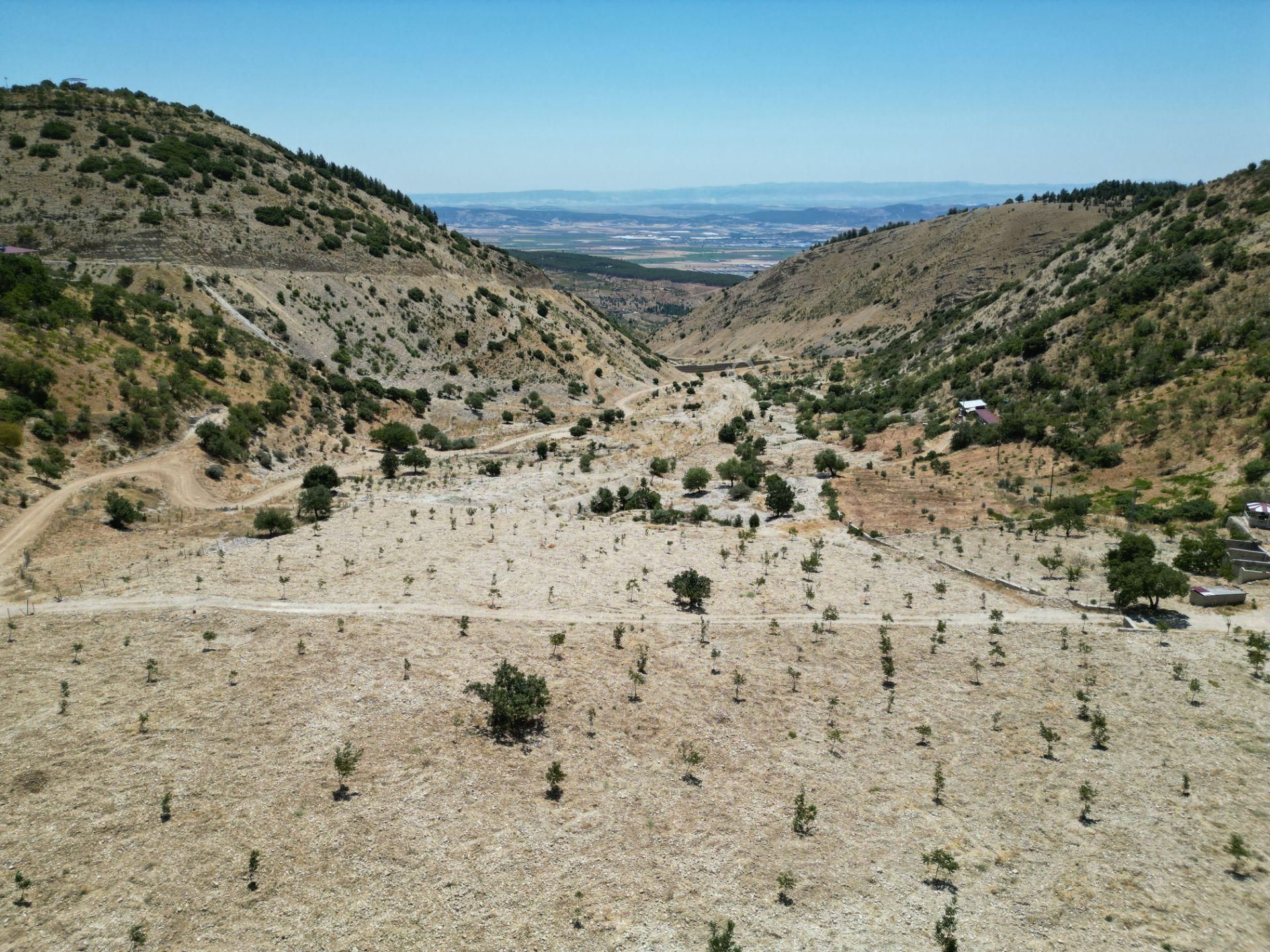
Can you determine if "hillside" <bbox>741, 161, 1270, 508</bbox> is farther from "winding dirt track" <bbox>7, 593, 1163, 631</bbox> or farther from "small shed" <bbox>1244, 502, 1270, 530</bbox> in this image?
"winding dirt track" <bbox>7, 593, 1163, 631</bbox>

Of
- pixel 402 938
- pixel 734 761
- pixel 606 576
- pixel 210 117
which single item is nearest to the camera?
pixel 402 938

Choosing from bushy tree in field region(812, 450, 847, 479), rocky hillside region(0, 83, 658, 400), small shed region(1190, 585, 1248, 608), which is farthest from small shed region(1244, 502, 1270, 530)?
rocky hillside region(0, 83, 658, 400)

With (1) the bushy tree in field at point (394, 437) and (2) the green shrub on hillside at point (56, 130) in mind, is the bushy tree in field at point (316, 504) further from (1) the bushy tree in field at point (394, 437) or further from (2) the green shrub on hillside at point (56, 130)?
(2) the green shrub on hillside at point (56, 130)

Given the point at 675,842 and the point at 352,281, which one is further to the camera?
the point at 352,281

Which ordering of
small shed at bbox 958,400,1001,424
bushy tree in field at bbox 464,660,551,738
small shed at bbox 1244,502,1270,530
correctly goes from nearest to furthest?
1. bushy tree in field at bbox 464,660,551,738
2. small shed at bbox 1244,502,1270,530
3. small shed at bbox 958,400,1001,424

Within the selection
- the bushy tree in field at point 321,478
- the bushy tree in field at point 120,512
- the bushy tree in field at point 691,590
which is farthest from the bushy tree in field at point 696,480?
the bushy tree in field at point 120,512

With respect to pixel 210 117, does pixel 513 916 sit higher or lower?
lower

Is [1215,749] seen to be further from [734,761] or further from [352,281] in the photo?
[352,281]

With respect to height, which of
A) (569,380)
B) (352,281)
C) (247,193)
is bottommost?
(569,380)

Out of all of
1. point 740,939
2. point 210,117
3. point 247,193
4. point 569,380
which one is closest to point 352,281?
point 247,193
